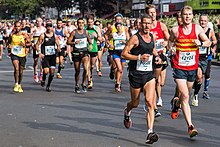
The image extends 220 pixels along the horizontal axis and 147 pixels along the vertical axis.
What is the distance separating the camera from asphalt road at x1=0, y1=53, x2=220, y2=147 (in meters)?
7.42

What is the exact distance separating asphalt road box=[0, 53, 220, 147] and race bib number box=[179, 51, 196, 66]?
1.02 meters

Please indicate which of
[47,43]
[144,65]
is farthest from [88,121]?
[47,43]

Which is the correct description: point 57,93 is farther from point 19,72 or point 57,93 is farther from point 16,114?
point 16,114

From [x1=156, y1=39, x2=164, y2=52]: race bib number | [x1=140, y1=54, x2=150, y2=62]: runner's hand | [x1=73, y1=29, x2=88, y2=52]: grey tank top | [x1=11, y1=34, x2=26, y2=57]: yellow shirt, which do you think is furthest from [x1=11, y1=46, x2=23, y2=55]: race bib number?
[x1=140, y1=54, x2=150, y2=62]: runner's hand

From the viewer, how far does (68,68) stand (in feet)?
65.9

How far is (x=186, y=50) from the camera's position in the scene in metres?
7.86

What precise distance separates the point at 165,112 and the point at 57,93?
382cm

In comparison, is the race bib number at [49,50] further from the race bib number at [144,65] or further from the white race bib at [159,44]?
the race bib number at [144,65]

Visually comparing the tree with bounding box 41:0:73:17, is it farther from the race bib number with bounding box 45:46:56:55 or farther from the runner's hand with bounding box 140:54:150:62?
the runner's hand with bounding box 140:54:150:62

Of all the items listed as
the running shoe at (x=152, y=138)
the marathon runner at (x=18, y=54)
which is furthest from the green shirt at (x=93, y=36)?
the running shoe at (x=152, y=138)

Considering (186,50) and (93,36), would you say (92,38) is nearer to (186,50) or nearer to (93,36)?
(93,36)

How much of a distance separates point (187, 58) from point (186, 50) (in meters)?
0.12

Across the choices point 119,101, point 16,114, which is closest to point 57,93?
point 119,101

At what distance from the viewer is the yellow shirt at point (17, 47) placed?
13.1 metres
